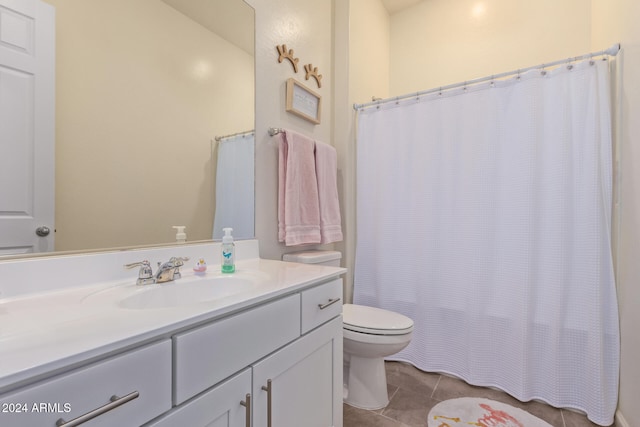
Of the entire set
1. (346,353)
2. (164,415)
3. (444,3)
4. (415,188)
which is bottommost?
(346,353)

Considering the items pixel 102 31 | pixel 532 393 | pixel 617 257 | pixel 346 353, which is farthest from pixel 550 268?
pixel 102 31

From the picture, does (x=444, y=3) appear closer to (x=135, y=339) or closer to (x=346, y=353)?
(x=346, y=353)

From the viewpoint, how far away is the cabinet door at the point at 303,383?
80cm

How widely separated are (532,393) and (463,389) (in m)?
0.33

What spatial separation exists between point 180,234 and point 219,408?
687 millimetres

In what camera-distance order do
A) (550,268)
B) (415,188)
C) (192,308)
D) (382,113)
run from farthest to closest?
(382,113) < (415,188) < (550,268) < (192,308)

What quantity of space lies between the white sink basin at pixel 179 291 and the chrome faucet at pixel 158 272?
2 cm

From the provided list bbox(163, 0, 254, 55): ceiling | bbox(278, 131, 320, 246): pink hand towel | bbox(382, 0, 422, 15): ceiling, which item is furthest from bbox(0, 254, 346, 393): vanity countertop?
bbox(382, 0, 422, 15): ceiling

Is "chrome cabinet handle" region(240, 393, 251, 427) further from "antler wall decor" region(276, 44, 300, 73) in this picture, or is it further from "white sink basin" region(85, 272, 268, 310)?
"antler wall decor" region(276, 44, 300, 73)

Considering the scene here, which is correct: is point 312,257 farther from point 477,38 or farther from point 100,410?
point 477,38

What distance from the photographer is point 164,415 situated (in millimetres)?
569

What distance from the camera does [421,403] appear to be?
1.53 metres

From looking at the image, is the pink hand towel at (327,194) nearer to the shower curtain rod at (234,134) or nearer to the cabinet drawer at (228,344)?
the shower curtain rod at (234,134)

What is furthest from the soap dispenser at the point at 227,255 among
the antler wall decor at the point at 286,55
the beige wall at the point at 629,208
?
the beige wall at the point at 629,208
